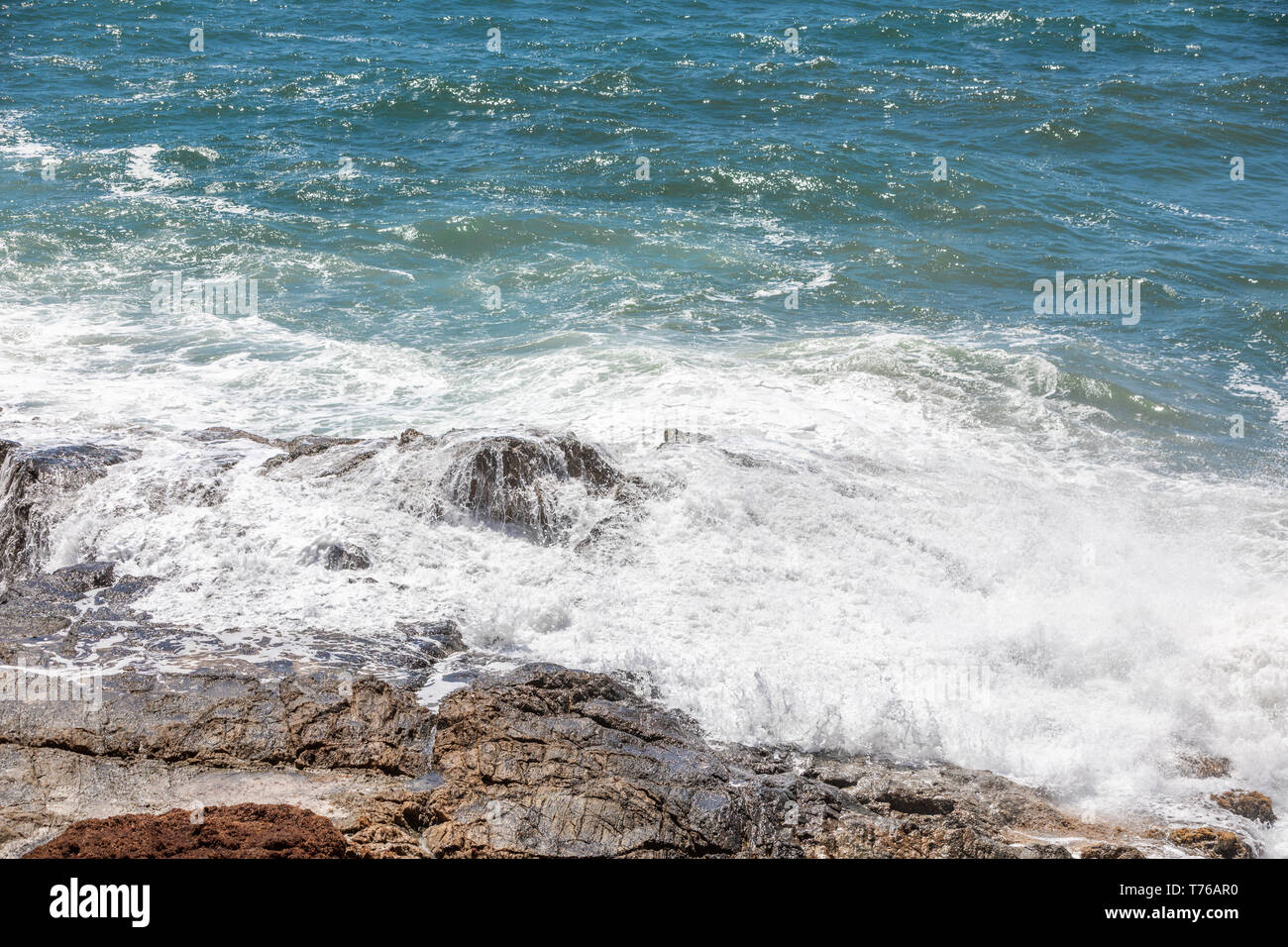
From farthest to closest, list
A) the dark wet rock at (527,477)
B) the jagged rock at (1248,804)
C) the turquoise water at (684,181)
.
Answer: the turquoise water at (684,181)
the dark wet rock at (527,477)
the jagged rock at (1248,804)

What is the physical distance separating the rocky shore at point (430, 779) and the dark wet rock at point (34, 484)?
1207 mm

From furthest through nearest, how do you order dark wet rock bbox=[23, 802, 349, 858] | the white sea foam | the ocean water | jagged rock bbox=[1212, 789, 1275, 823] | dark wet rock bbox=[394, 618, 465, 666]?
the ocean water
dark wet rock bbox=[394, 618, 465, 666]
the white sea foam
jagged rock bbox=[1212, 789, 1275, 823]
dark wet rock bbox=[23, 802, 349, 858]

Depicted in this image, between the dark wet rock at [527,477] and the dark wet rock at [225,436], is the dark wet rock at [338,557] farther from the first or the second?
the dark wet rock at [225,436]

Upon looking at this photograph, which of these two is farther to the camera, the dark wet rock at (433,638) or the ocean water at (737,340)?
the ocean water at (737,340)

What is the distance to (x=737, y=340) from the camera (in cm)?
1435

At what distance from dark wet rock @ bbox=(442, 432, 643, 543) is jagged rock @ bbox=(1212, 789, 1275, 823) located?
5014 millimetres

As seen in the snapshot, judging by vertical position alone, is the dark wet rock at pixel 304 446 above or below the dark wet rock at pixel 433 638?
above

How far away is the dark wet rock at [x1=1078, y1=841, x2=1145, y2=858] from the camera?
17.9ft

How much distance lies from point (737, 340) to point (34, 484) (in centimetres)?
859

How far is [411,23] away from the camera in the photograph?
30312 mm

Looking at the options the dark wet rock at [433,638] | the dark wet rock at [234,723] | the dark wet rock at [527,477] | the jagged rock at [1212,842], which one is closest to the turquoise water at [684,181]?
the dark wet rock at [527,477]

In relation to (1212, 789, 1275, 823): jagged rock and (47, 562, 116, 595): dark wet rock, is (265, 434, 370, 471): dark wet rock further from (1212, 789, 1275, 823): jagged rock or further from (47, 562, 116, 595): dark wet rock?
(1212, 789, 1275, 823): jagged rock

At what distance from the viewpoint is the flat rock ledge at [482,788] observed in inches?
198

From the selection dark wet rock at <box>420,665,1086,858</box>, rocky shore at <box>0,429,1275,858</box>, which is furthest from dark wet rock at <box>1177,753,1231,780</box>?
dark wet rock at <box>420,665,1086,858</box>
